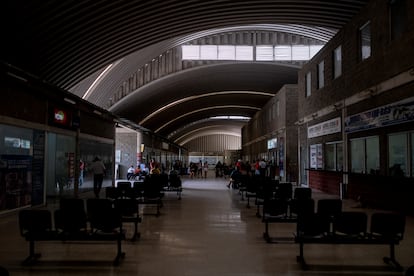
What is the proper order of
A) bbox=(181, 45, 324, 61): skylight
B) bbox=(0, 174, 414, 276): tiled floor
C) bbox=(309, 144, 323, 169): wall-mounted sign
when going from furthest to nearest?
bbox=(181, 45, 324, 61): skylight, bbox=(309, 144, 323, 169): wall-mounted sign, bbox=(0, 174, 414, 276): tiled floor

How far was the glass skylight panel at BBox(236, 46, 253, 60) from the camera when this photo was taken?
3164 centimetres

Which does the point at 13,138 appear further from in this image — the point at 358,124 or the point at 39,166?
the point at 358,124

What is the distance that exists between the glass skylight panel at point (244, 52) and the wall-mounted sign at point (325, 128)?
10918 mm

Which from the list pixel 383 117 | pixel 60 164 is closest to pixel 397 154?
pixel 383 117

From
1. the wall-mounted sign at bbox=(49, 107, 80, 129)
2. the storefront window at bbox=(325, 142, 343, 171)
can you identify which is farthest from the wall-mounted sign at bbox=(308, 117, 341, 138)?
the wall-mounted sign at bbox=(49, 107, 80, 129)

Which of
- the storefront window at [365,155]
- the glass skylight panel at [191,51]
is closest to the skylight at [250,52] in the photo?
the glass skylight panel at [191,51]

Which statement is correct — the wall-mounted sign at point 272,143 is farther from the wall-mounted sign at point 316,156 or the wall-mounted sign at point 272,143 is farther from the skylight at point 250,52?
the wall-mounted sign at point 316,156

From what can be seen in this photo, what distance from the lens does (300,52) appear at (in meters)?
31.2

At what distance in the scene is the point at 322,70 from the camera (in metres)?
20.5

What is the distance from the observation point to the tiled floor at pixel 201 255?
5.64 m

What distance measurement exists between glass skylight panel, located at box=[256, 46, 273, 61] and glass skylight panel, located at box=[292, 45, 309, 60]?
1642 millimetres

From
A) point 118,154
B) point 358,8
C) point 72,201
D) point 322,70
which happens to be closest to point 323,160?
point 322,70

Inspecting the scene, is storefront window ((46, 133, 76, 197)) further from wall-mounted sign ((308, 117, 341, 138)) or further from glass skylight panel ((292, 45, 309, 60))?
glass skylight panel ((292, 45, 309, 60))

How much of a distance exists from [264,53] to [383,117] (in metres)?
19.6
